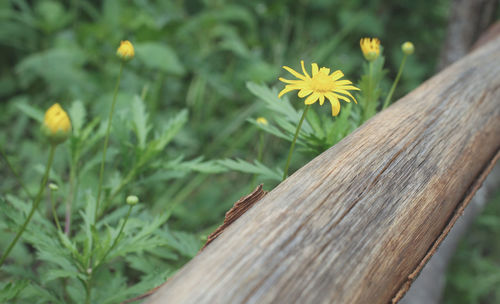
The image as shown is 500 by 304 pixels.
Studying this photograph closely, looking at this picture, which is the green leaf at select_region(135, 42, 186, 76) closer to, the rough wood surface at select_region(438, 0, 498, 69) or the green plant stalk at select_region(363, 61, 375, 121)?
the green plant stalk at select_region(363, 61, 375, 121)

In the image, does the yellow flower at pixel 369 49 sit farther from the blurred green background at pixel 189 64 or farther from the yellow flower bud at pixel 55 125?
the blurred green background at pixel 189 64

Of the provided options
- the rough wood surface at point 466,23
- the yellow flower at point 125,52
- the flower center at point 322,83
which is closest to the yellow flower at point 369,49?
the flower center at point 322,83

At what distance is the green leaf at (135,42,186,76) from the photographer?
1862 mm

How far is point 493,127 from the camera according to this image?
1.09 meters

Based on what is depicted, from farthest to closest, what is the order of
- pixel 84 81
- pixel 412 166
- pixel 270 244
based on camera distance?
pixel 84 81 → pixel 412 166 → pixel 270 244

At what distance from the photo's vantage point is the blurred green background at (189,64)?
192cm

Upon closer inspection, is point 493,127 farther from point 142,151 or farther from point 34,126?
point 34,126

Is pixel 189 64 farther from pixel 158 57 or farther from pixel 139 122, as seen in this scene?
pixel 139 122

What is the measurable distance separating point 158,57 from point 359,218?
1.46 m

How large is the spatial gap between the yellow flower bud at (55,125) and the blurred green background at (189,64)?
0.98 metres

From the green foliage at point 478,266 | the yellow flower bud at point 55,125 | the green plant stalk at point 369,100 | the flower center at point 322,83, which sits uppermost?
the yellow flower bud at point 55,125

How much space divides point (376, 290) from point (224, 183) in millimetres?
1408

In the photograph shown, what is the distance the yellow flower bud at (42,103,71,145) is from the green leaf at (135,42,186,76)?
125 cm

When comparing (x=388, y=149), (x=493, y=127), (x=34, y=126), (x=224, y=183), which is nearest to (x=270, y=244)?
(x=388, y=149)
